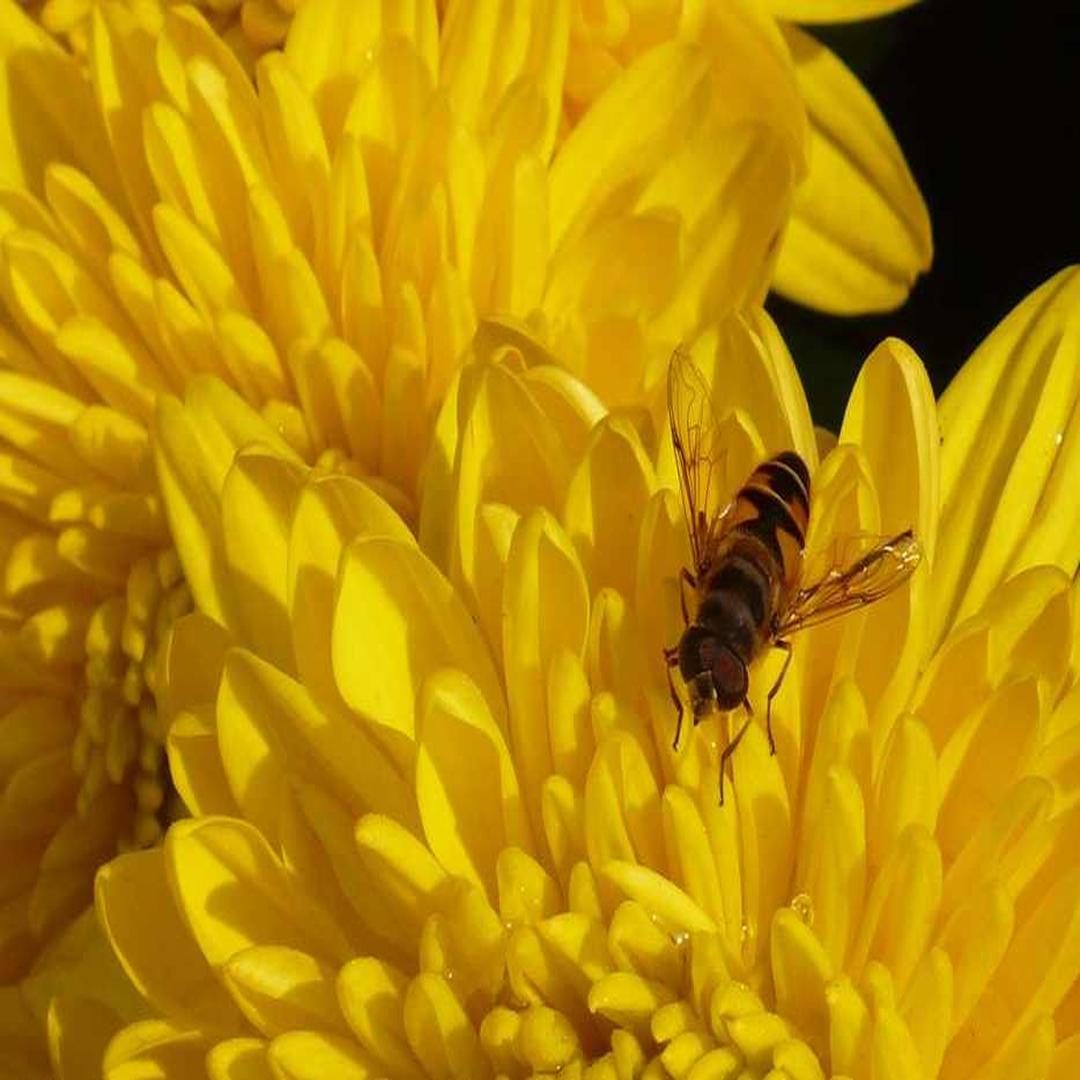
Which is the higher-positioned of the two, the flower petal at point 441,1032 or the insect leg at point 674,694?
the insect leg at point 674,694

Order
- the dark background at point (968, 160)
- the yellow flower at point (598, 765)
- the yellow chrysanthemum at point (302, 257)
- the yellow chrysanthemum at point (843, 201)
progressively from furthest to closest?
1. the dark background at point (968, 160)
2. the yellow chrysanthemum at point (843, 201)
3. the yellow chrysanthemum at point (302, 257)
4. the yellow flower at point (598, 765)

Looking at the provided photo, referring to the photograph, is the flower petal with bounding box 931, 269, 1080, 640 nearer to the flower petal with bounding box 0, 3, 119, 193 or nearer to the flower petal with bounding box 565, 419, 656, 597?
the flower petal with bounding box 565, 419, 656, 597

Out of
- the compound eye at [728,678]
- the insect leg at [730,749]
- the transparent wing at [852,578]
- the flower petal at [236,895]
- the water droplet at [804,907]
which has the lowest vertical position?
the flower petal at [236,895]

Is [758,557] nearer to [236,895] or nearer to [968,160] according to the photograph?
[236,895]

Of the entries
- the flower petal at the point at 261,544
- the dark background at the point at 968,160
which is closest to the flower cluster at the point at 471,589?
the flower petal at the point at 261,544

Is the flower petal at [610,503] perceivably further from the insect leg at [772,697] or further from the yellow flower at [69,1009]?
the yellow flower at [69,1009]

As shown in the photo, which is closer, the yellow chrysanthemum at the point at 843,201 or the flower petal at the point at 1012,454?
the flower petal at the point at 1012,454

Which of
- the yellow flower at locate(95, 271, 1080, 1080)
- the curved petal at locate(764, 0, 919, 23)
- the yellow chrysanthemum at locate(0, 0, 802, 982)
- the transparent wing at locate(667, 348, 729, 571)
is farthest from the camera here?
the curved petal at locate(764, 0, 919, 23)

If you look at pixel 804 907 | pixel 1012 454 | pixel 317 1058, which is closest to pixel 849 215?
pixel 1012 454

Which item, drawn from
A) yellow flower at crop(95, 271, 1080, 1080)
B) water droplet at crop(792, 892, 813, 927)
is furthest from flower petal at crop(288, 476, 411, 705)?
water droplet at crop(792, 892, 813, 927)
